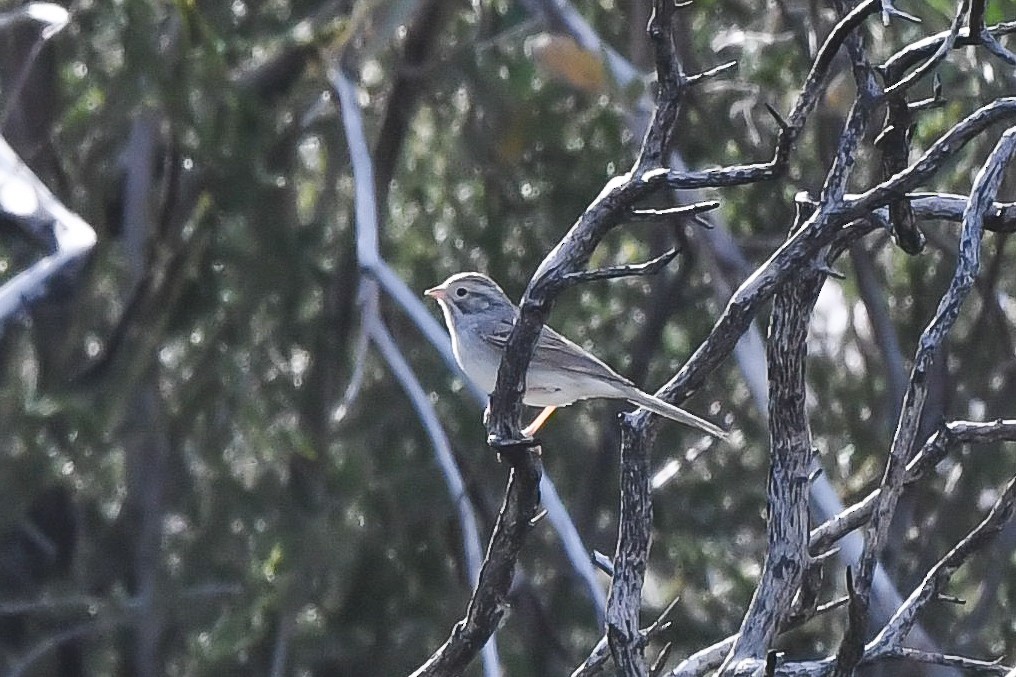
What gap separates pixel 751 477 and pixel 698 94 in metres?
2.01

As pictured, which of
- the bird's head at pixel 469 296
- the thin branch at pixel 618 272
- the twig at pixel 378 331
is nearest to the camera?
the thin branch at pixel 618 272

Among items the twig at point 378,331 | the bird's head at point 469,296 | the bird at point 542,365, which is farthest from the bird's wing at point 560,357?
the twig at point 378,331

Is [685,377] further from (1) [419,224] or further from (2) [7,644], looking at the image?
(2) [7,644]

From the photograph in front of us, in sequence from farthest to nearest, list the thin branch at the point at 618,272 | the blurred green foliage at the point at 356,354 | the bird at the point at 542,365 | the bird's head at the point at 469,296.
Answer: the blurred green foliage at the point at 356,354 < the bird's head at the point at 469,296 < the bird at the point at 542,365 < the thin branch at the point at 618,272

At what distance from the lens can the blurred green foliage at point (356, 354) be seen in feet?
25.5

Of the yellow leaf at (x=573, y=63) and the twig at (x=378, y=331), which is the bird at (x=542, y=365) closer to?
the twig at (x=378, y=331)

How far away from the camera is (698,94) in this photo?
27.5 ft

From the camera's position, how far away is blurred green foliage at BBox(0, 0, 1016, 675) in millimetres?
7781

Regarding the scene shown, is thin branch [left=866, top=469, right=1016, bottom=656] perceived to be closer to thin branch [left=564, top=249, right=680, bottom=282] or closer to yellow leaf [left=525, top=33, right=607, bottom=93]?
thin branch [left=564, top=249, right=680, bottom=282]

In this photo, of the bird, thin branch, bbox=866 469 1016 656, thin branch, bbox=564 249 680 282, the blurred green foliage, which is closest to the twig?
the bird

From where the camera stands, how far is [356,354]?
8219 mm

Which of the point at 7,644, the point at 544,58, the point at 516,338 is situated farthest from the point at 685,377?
the point at 7,644

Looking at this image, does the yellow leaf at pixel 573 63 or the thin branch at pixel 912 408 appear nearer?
the thin branch at pixel 912 408

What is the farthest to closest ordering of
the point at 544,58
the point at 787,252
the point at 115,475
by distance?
1. the point at 115,475
2. the point at 544,58
3. the point at 787,252
